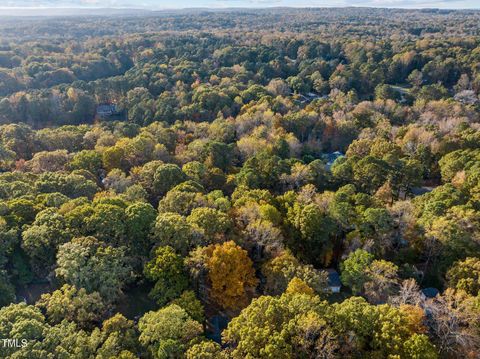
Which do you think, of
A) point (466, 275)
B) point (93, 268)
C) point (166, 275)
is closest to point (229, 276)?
point (166, 275)

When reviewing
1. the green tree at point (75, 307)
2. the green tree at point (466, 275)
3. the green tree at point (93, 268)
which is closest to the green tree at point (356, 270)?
the green tree at point (466, 275)

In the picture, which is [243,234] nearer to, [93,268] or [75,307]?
[93,268]

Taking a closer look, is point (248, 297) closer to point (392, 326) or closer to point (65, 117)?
point (392, 326)

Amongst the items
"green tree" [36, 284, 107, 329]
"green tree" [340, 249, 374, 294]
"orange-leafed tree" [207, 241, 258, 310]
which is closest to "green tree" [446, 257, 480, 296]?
"green tree" [340, 249, 374, 294]

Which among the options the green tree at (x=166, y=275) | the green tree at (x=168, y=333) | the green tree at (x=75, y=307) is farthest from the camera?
the green tree at (x=166, y=275)

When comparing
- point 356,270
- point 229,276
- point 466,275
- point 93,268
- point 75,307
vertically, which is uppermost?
point 93,268

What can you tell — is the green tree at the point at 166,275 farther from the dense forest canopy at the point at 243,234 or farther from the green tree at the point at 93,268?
the green tree at the point at 93,268

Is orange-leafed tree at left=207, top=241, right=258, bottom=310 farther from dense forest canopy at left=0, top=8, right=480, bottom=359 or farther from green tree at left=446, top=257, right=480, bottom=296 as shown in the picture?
green tree at left=446, top=257, right=480, bottom=296

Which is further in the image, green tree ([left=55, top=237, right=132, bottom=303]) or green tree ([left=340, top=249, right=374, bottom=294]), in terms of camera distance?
green tree ([left=340, top=249, right=374, bottom=294])
